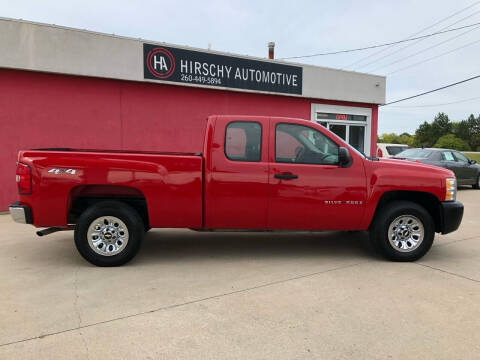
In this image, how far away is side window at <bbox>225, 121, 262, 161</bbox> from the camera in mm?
4742

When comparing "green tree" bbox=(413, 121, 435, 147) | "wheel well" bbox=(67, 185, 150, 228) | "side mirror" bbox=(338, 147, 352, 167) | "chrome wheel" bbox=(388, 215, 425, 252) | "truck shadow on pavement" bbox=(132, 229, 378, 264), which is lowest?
"truck shadow on pavement" bbox=(132, 229, 378, 264)

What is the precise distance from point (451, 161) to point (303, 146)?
34.6 feet

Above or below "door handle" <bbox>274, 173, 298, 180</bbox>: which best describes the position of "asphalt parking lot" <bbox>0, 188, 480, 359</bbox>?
below

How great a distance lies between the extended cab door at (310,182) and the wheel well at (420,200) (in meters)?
0.43

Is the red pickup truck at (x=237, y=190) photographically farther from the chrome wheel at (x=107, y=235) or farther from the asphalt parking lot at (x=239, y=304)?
the asphalt parking lot at (x=239, y=304)

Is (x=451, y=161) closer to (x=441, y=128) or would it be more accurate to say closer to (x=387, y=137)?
(x=441, y=128)

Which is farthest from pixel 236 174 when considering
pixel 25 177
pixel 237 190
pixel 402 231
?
pixel 25 177

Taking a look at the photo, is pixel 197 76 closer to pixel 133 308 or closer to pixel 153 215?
pixel 153 215

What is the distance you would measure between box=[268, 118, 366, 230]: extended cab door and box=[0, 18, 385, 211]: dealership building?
5.87m

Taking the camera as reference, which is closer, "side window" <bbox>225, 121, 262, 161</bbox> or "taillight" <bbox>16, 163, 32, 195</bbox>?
"taillight" <bbox>16, 163, 32, 195</bbox>

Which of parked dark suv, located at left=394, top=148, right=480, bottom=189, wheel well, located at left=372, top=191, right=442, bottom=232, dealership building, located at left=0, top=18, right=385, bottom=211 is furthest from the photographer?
parked dark suv, located at left=394, top=148, right=480, bottom=189

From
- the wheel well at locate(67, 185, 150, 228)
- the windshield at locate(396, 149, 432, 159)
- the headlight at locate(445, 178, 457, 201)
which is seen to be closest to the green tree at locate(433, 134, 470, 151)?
the windshield at locate(396, 149, 432, 159)

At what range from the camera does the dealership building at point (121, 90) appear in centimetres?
838

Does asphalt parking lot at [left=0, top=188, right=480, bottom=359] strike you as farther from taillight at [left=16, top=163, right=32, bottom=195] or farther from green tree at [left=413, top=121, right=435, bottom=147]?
green tree at [left=413, top=121, right=435, bottom=147]
